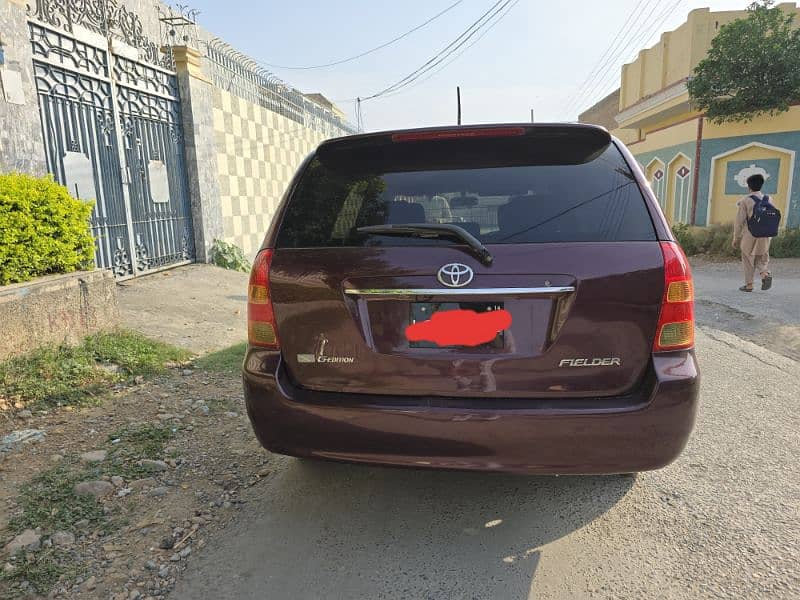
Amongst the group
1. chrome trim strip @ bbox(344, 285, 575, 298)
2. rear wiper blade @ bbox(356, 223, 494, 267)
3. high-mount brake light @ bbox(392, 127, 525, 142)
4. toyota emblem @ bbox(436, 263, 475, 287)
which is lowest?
chrome trim strip @ bbox(344, 285, 575, 298)

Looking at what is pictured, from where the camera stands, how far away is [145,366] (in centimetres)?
443

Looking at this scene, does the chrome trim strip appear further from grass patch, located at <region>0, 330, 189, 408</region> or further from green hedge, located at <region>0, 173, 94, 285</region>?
green hedge, located at <region>0, 173, 94, 285</region>

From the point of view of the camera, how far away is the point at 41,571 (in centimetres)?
215

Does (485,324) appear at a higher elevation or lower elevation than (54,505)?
higher

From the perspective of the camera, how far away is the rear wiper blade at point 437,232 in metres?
2.09

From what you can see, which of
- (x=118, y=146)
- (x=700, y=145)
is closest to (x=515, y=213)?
(x=118, y=146)

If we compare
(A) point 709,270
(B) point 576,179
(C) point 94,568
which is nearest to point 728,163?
(A) point 709,270

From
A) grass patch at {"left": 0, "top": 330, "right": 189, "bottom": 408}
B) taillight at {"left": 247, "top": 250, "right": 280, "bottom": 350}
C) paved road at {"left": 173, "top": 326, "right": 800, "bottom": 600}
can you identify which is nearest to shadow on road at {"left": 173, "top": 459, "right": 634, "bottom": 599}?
paved road at {"left": 173, "top": 326, "right": 800, "bottom": 600}

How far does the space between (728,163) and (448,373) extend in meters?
15.0

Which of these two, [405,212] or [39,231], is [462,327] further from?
[39,231]

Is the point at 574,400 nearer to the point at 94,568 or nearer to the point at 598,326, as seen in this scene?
the point at 598,326

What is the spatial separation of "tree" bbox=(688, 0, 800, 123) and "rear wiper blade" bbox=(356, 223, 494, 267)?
1423 cm

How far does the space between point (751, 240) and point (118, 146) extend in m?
8.98

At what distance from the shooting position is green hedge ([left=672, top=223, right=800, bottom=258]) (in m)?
12.6
